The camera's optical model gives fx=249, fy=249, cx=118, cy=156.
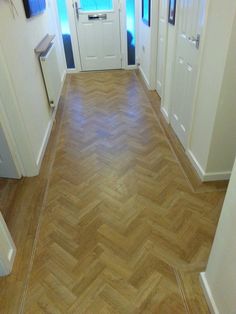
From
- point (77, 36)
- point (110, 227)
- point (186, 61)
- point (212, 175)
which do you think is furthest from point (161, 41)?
point (110, 227)

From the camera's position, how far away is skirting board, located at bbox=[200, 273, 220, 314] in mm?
1247

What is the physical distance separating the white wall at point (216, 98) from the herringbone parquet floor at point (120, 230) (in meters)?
0.28

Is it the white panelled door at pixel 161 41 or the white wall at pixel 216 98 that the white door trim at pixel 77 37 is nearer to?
the white panelled door at pixel 161 41

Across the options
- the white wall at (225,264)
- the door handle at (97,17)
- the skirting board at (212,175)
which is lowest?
the skirting board at (212,175)

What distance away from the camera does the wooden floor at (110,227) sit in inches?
54.3

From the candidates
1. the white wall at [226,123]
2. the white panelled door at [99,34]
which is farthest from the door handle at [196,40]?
the white panelled door at [99,34]

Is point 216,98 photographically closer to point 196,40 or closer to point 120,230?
point 196,40

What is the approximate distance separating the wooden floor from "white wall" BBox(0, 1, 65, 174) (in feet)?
0.82

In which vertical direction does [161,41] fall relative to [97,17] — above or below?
below

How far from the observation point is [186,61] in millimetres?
2230

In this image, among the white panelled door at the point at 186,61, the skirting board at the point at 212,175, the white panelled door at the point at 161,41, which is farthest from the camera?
the white panelled door at the point at 161,41

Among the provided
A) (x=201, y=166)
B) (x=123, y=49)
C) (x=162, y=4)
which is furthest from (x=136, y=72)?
(x=201, y=166)

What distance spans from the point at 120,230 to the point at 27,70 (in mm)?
1641

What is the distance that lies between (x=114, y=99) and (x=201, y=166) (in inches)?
76.4
